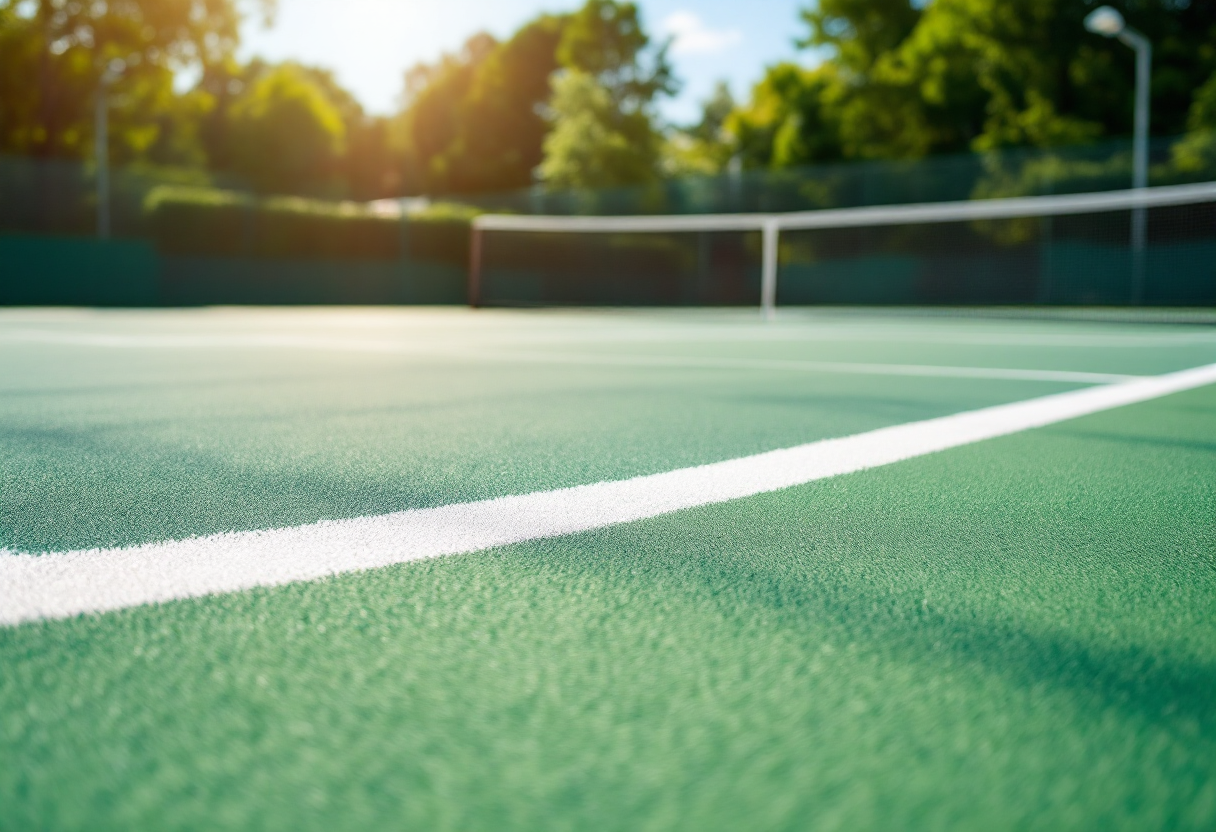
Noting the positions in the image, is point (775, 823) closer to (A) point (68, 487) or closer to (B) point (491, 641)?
(B) point (491, 641)

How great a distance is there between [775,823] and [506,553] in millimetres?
835

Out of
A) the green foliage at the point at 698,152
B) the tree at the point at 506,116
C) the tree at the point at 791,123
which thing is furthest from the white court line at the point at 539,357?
the tree at the point at 506,116

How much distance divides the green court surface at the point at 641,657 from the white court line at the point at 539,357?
9.12 ft

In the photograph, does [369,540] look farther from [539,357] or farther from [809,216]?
[809,216]

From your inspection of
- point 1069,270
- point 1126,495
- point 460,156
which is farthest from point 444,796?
point 460,156

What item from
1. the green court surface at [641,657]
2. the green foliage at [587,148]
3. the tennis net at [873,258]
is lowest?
the green court surface at [641,657]

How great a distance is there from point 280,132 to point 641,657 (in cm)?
5101

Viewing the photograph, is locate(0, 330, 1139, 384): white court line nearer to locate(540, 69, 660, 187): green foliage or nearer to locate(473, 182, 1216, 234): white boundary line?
locate(473, 182, 1216, 234): white boundary line

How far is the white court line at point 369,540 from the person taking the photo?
4.30 ft

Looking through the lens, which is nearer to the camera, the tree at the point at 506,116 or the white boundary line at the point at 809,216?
the white boundary line at the point at 809,216

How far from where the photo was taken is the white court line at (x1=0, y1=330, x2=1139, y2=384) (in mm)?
5332

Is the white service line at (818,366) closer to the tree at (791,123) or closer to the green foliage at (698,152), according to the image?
the tree at (791,123)

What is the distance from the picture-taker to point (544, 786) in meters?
0.81

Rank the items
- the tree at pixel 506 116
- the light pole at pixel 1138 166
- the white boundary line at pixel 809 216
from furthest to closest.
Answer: the tree at pixel 506 116 → the white boundary line at pixel 809 216 → the light pole at pixel 1138 166
